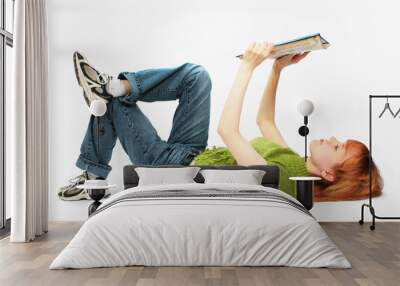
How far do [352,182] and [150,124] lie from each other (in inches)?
104

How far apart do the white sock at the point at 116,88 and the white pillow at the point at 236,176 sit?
1.65 metres

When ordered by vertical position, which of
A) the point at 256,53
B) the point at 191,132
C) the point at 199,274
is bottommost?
the point at 199,274

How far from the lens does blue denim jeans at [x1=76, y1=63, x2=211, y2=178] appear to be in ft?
24.2

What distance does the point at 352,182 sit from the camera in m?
7.43

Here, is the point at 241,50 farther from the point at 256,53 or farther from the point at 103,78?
the point at 103,78

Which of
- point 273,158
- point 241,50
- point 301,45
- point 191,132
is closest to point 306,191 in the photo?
point 273,158

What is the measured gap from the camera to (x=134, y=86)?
24.4ft

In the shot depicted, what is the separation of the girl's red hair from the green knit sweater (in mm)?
341

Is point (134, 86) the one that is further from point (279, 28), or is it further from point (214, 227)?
point (214, 227)

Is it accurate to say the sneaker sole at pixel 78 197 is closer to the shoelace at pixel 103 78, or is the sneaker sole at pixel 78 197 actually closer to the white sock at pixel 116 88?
the white sock at pixel 116 88

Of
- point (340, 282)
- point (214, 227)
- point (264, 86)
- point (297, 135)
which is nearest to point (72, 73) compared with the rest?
point (264, 86)

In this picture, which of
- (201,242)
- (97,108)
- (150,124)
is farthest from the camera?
(150,124)

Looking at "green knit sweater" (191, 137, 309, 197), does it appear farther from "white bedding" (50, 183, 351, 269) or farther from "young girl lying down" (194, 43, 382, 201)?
"white bedding" (50, 183, 351, 269)

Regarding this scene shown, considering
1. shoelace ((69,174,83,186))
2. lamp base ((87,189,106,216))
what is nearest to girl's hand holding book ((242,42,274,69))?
lamp base ((87,189,106,216))
